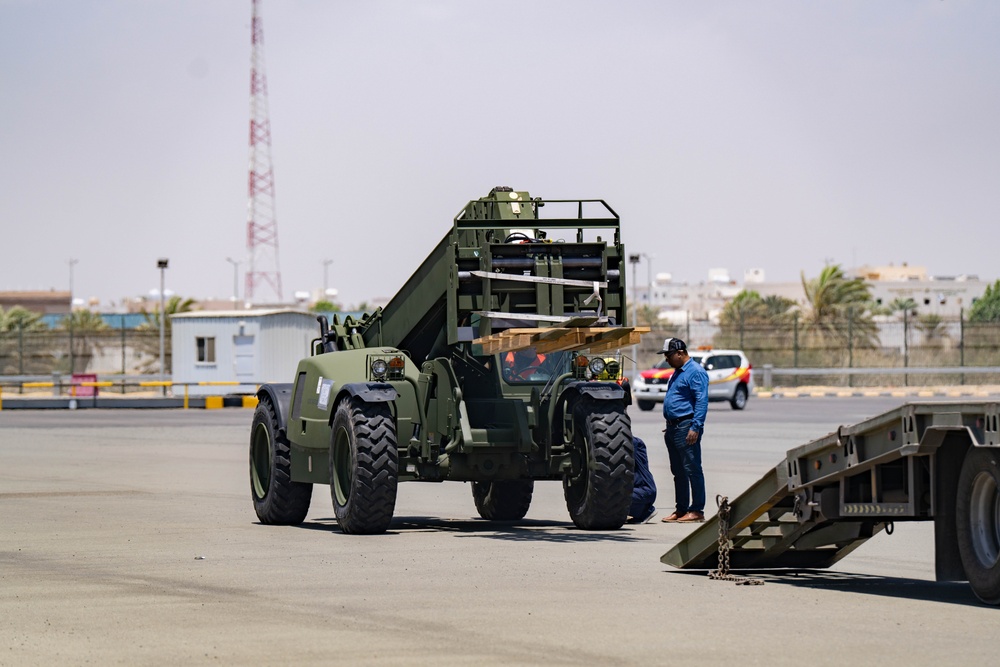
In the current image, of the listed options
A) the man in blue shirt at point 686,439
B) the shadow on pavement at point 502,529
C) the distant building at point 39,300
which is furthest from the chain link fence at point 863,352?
the distant building at point 39,300

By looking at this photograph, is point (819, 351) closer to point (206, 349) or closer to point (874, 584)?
point (206, 349)

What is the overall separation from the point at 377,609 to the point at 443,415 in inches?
205

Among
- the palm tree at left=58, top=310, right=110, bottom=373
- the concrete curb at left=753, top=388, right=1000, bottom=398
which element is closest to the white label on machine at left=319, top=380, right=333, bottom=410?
the concrete curb at left=753, top=388, right=1000, bottom=398

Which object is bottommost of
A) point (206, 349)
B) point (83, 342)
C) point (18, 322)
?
point (206, 349)

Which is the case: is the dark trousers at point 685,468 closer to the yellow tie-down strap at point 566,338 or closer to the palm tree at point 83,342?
the yellow tie-down strap at point 566,338

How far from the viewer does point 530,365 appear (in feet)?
51.2

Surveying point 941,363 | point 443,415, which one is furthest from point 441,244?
point 941,363

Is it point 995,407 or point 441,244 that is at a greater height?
point 441,244

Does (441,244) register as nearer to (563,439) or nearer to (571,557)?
(563,439)

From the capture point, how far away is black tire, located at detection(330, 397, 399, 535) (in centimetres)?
1430

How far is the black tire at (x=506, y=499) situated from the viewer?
16766mm

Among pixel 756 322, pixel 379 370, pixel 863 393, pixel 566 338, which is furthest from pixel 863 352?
pixel 566 338

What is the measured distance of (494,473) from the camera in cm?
1489

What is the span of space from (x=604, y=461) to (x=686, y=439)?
1.85 m
